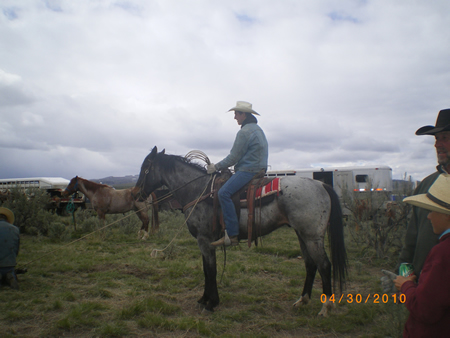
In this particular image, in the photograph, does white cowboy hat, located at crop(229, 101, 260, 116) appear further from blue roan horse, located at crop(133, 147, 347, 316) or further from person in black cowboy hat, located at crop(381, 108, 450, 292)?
person in black cowboy hat, located at crop(381, 108, 450, 292)

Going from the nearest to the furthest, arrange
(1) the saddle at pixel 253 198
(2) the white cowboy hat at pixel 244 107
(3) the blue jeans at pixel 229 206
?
(3) the blue jeans at pixel 229 206 < (1) the saddle at pixel 253 198 < (2) the white cowboy hat at pixel 244 107

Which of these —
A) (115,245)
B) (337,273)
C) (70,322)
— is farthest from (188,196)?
(115,245)

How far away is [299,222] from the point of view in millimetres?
4121

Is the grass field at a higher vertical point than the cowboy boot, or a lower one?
lower

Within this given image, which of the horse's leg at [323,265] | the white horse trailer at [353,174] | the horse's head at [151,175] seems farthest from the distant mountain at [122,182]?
the white horse trailer at [353,174]

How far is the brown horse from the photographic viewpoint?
10695mm

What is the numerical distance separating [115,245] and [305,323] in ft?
22.9

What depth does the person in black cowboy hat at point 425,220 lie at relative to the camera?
2137mm

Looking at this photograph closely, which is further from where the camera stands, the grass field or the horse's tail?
the horse's tail

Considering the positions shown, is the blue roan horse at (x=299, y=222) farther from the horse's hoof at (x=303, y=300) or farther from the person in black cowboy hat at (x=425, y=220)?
the person in black cowboy hat at (x=425, y=220)

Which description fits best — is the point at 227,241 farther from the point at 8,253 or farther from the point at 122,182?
the point at 122,182

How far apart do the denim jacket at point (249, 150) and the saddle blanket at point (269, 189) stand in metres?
0.30

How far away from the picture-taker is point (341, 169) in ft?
65.7

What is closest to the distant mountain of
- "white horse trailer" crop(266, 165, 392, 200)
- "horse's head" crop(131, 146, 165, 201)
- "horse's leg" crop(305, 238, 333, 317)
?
"horse's head" crop(131, 146, 165, 201)
